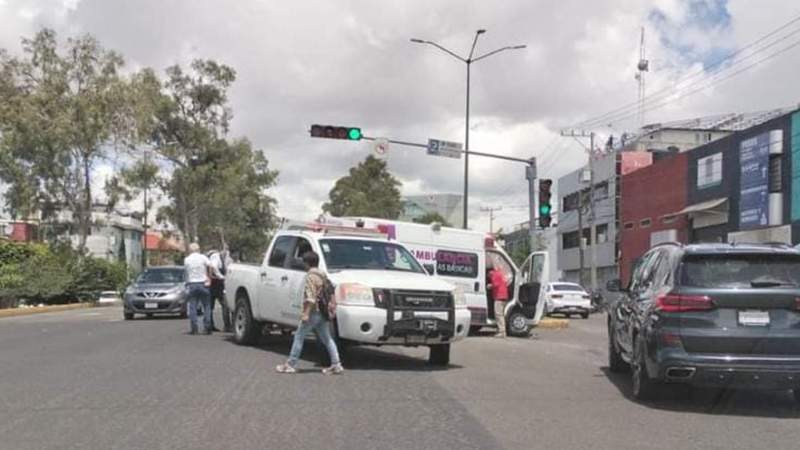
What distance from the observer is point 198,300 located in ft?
57.0

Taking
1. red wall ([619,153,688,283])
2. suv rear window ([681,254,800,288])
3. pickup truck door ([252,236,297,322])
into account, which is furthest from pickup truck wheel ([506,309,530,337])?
red wall ([619,153,688,283])

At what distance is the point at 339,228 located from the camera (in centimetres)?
1795

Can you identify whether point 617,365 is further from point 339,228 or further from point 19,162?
point 19,162

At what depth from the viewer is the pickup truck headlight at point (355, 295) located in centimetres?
1177

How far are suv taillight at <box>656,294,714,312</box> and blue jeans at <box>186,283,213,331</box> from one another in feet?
32.8

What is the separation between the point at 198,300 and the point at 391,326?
6801 mm

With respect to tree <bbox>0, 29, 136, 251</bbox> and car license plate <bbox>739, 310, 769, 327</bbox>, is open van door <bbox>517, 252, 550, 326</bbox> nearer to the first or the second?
car license plate <bbox>739, 310, 769, 327</bbox>

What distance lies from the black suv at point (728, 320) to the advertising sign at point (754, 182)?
102 feet

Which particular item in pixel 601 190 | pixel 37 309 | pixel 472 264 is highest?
pixel 601 190

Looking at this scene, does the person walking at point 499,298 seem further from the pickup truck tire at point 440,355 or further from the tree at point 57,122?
the tree at point 57,122

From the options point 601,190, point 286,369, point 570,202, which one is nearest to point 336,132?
point 286,369

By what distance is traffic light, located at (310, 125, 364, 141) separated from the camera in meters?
26.2

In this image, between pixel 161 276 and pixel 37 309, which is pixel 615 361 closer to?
pixel 161 276

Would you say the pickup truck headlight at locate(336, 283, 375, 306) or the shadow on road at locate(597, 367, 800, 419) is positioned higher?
the pickup truck headlight at locate(336, 283, 375, 306)
